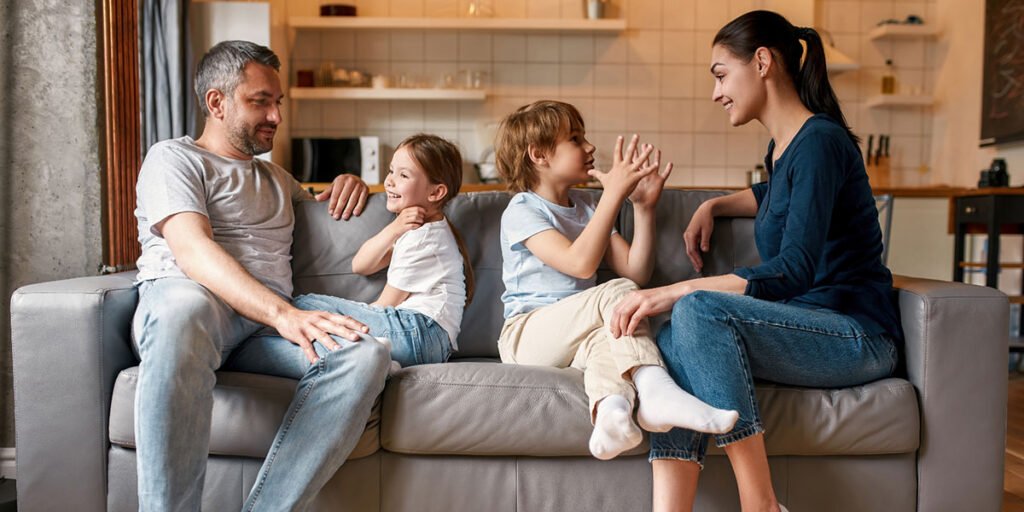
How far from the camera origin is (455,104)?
5.23 metres

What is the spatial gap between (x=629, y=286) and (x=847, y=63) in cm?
368

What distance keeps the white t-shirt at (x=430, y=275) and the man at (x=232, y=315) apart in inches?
11.1

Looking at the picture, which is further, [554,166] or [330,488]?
[554,166]

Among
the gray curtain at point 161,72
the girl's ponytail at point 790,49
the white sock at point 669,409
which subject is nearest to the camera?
the white sock at point 669,409

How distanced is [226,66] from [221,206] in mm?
340

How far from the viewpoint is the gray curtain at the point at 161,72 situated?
3.68 m

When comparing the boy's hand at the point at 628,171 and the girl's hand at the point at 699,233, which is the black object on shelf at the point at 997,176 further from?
the boy's hand at the point at 628,171

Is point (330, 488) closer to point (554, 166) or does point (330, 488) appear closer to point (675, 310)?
point (675, 310)

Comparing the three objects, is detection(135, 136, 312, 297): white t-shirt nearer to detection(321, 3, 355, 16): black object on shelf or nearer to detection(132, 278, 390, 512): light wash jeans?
detection(132, 278, 390, 512): light wash jeans

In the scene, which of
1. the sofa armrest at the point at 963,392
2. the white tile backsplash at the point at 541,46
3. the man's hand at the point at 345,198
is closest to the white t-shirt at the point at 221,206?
the man's hand at the point at 345,198

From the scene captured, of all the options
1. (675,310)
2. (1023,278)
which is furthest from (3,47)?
(1023,278)

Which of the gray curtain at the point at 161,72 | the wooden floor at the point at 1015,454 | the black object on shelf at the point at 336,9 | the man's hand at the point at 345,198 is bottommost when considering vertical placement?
the wooden floor at the point at 1015,454

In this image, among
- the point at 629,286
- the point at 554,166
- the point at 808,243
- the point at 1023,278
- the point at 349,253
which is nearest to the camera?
the point at 808,243

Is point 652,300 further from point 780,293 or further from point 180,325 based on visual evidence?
point 180,325
